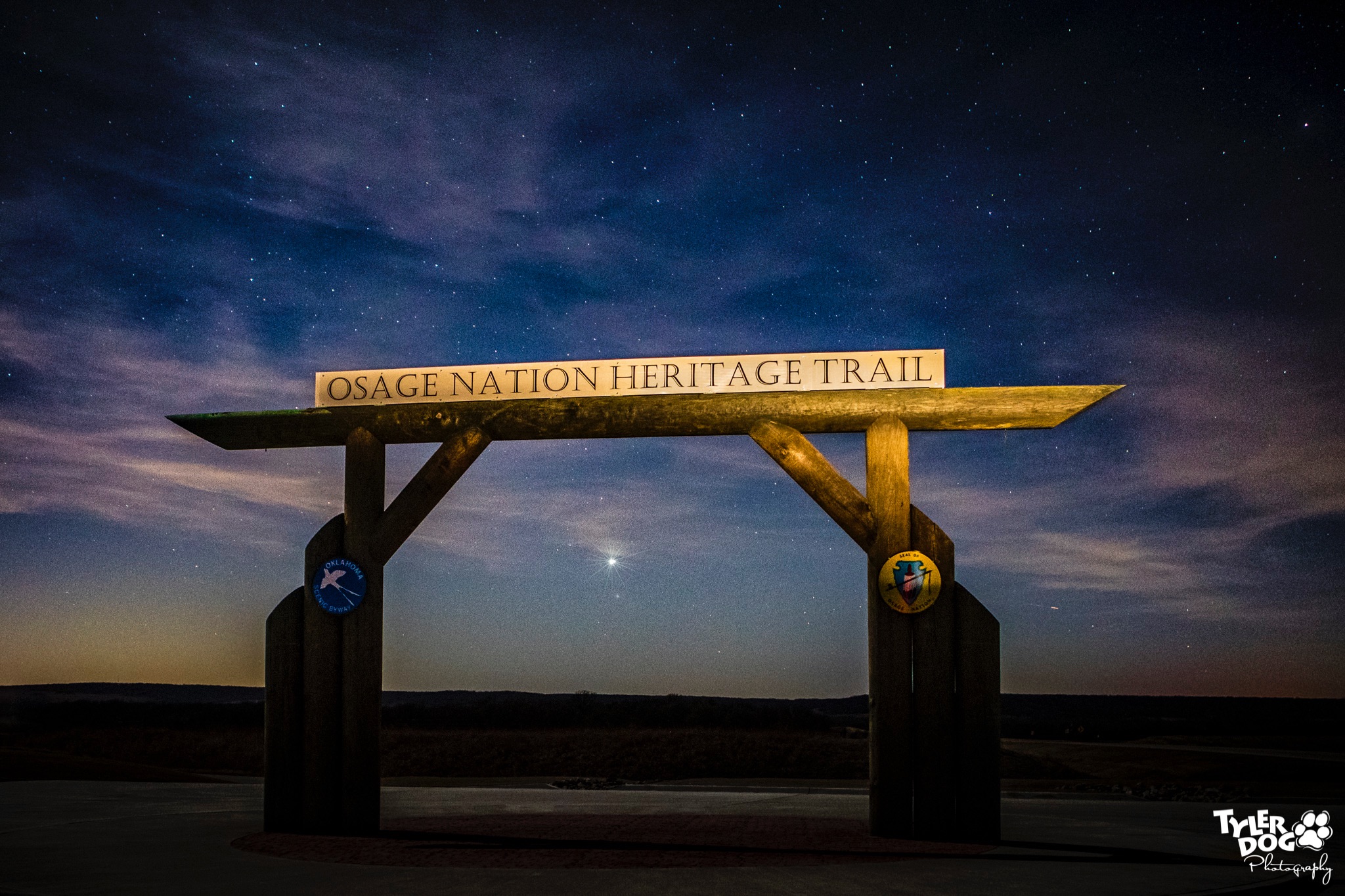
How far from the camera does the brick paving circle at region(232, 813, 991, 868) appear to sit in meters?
8.80

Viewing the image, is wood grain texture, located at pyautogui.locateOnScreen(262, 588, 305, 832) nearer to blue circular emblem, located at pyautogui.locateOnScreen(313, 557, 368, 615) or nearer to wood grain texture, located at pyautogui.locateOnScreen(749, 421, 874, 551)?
blue circular emblem, located at pyautogui.locateOnScreen(313, 557, 368, 615)

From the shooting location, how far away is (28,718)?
51.8 m

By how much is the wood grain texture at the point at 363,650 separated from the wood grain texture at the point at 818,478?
3.72m

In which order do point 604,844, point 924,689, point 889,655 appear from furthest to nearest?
point 889,655, point 924,689, point 604,844

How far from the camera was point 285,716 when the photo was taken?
10.7 m

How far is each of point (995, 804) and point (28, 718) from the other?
53.4 m

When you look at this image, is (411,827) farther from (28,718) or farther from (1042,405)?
(28,718)

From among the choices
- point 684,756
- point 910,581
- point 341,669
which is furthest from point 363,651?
point 684,756

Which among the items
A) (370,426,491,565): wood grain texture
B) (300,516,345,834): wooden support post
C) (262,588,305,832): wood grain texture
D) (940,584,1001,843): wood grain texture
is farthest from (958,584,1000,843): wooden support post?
(262,588,305,832): wood grain texture

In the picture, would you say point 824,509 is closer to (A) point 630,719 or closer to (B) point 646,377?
(B) point 646,377

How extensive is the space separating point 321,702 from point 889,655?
205 inches

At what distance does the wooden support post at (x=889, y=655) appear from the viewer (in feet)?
32.9

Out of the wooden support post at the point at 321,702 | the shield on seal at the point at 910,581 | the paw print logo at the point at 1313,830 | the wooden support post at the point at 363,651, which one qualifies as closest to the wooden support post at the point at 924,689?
the shield on seal at the point at 910,581

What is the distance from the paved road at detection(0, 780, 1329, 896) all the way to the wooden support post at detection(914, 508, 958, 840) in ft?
2.44
